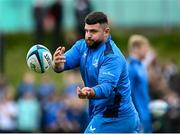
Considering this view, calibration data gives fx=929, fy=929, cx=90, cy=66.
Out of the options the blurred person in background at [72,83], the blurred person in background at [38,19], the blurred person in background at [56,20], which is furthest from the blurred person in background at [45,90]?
the blurred person in background at [38,19]

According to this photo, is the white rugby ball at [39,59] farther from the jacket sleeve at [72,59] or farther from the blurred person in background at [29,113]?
the blurred person in background at [29,113]

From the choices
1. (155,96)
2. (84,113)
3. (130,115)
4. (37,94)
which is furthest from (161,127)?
(130,115)

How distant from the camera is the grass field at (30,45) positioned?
24969 mm

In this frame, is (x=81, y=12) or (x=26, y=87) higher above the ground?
(x=81, y=12)

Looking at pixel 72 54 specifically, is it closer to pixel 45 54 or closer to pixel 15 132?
pixel 45 54

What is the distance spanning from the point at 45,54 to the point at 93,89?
106 centimetres

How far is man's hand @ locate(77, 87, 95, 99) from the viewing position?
10.5m

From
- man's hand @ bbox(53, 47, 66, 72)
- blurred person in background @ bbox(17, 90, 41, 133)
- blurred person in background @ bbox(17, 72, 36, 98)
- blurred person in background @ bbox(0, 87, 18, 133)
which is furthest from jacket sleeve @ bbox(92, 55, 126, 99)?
blurred person in background @ bbox(17, 72, 36, 98)

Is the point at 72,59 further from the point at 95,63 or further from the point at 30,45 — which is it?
the point at 30,45

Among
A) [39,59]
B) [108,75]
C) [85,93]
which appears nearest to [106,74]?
[108,75]

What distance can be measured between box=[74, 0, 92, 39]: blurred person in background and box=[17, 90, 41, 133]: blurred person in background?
365 centimetres

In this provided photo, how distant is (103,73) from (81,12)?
1192 cm

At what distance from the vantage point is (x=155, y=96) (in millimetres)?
17609

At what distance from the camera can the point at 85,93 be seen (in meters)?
10.5
